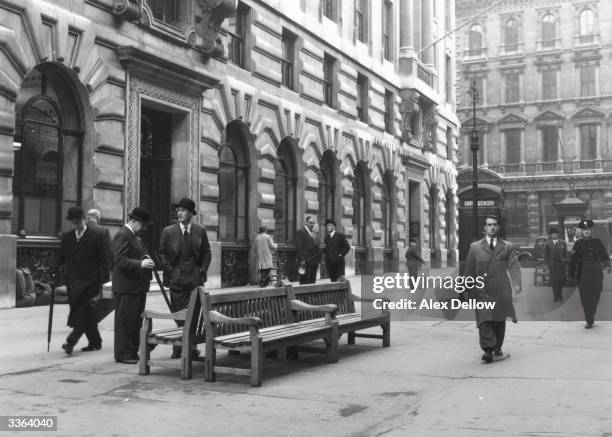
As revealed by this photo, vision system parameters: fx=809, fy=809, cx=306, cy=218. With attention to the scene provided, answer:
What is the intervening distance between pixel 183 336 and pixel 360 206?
22.9 metres

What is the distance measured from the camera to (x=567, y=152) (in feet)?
204

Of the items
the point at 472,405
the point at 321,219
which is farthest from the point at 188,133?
the point at 472,405

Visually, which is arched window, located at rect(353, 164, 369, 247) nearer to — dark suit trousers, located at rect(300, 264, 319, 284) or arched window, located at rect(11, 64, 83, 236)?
dark suit trousers, located at rect(300, 264, 319, 284)

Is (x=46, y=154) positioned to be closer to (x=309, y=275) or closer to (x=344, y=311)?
(x=309, y=275)

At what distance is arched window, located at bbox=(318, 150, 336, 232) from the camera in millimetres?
27641

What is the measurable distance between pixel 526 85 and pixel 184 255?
58.9 metres

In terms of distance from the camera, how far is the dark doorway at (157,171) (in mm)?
19695

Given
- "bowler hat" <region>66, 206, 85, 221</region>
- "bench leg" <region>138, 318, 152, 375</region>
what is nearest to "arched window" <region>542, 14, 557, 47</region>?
"bowler hat" <region>66, 206, 85, 221</region>

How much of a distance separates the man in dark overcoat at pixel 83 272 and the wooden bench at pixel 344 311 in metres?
2.52

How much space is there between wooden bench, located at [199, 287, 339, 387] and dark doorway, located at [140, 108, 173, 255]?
1018 cm

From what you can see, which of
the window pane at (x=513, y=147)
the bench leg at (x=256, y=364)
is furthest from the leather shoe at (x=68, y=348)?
the window pane at (x=513, y=147)

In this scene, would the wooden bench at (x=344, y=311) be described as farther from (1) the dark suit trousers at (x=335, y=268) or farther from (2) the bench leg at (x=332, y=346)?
(1) the dark suit trousers at (x=335, y=268)

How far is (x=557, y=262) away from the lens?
2045cm

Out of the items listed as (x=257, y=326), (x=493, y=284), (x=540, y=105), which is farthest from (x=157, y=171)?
(x=540, y=105)
